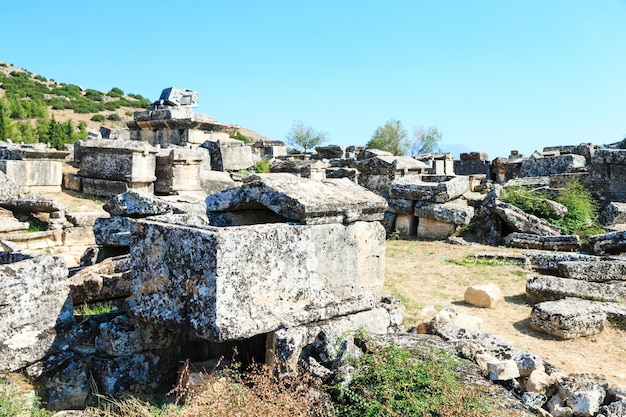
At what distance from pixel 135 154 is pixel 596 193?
32.3ft

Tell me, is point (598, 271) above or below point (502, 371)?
above

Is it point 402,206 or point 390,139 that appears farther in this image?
point 390,139

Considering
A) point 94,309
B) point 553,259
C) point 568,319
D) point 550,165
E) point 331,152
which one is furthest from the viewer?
point 331,152

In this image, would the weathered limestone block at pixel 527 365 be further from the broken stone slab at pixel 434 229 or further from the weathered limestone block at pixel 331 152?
the weathered limestone block at pixel 331 152

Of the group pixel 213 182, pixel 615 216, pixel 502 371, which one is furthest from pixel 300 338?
pixel 615 216

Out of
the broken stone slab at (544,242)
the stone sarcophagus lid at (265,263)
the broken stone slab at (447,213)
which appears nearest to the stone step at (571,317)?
the stone sarcophagus lid at (265,263)

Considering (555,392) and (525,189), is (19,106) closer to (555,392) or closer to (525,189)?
(525,189)

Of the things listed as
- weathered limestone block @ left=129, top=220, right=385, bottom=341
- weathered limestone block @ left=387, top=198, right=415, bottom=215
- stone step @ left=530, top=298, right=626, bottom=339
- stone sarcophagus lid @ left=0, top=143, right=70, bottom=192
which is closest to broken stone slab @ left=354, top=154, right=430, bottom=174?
weathered limestone block @ left=387, top=198, right=415, bottom=215

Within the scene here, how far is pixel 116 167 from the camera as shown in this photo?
Answer: 392 inches

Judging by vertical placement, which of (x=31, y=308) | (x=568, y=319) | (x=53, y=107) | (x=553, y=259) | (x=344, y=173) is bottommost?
Answer: (x=568, y=319)

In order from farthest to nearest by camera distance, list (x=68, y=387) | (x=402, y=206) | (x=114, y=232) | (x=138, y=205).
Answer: (x=402, y=206)
(x=138, y=205)
(x=114, y=232)
(x=68, y=387)

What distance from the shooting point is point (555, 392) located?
12.4 ft

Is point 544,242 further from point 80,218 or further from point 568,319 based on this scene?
point 80,218

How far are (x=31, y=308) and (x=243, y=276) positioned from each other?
1.49 meters
